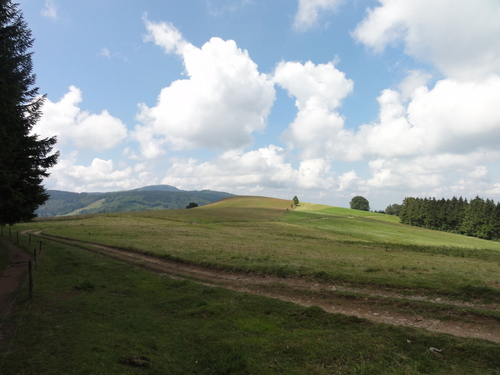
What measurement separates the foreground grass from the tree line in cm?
11486

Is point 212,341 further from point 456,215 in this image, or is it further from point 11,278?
point 456,215

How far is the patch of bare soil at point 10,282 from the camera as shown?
9406 millimetres

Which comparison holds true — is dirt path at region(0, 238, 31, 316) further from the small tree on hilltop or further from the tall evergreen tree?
the small tree on hilltop

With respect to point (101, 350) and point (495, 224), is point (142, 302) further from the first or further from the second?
point (495, 224)

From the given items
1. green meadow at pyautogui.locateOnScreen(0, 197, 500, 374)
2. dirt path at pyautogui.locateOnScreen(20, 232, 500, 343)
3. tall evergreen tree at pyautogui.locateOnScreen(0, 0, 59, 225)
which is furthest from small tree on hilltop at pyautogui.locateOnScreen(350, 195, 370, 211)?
tall evergreen tree at pyautogui.locateOnScreen(0, 0, 59, 225)

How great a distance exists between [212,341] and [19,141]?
20.6 m

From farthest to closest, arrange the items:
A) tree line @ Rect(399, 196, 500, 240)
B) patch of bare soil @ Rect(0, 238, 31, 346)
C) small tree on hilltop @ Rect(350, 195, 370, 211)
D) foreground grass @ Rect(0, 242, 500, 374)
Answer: small tree on hilltop @ Rect(350, 195, 370, 211) → tree line @ Rect(399, 196, 500, 240) → patch of bare soil @ Rect(0, 238, 31, 346) → foreground grass @ Rect(0, 242, 500, 374)

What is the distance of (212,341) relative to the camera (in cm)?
932

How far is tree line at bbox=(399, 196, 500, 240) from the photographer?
93312mm

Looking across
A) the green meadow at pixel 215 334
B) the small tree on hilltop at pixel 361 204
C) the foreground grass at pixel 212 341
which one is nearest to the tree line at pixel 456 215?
the small tree on hilltop at pixel 361 204

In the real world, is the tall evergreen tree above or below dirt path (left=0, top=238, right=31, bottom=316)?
above

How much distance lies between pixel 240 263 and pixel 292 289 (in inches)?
262

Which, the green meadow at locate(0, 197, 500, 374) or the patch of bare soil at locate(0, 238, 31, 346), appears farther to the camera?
the patch of bare soil at locate(0, 238, 31, 346)

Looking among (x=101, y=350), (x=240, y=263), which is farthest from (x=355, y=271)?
(x=101, y=350)
